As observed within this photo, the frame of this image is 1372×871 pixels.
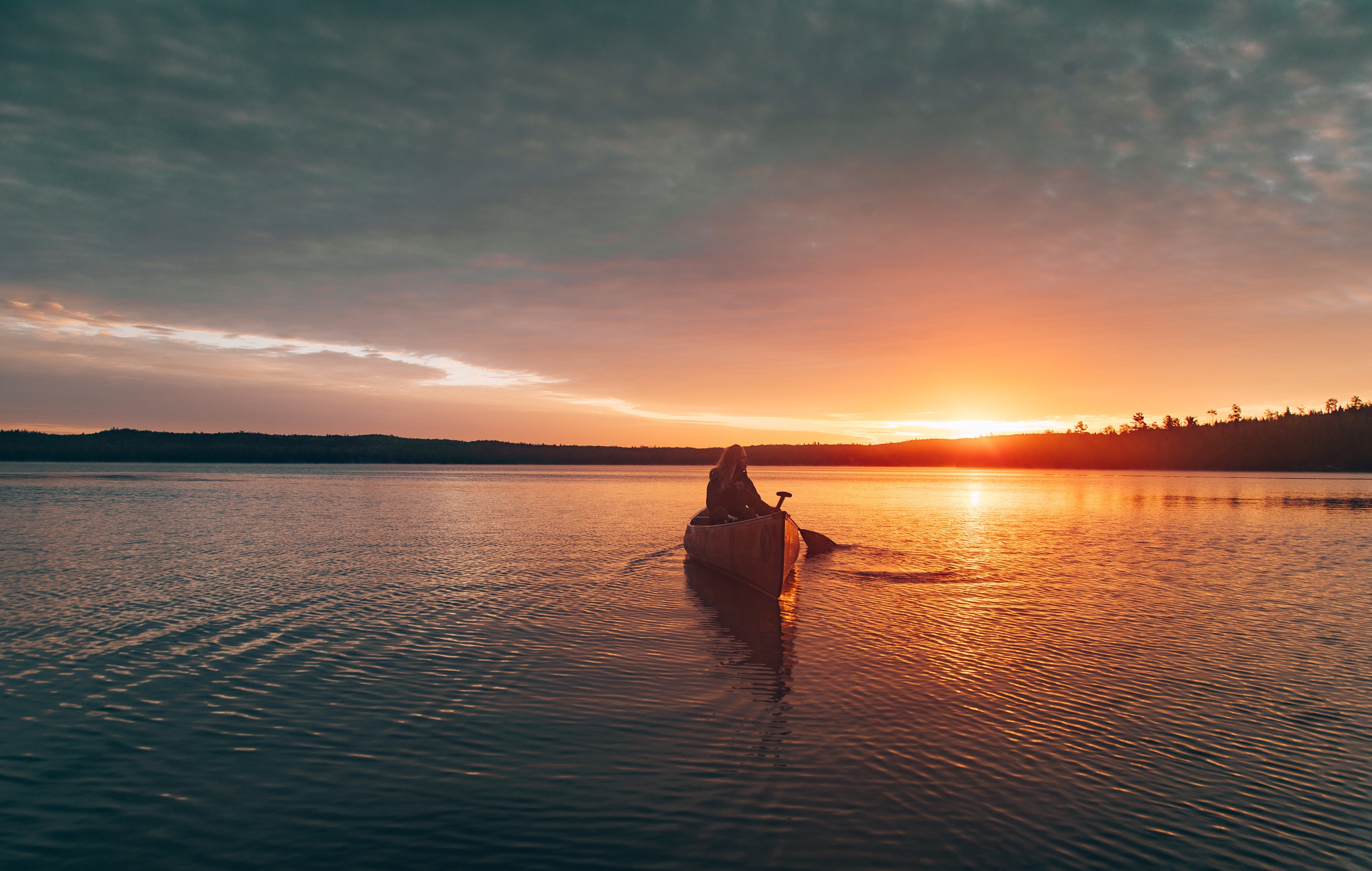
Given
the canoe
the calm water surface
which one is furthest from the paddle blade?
the calm water surface

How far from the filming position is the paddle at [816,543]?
24547 millimetres

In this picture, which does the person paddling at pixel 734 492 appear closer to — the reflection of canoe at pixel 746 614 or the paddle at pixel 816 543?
the reflection of canoe at pixel 746 614

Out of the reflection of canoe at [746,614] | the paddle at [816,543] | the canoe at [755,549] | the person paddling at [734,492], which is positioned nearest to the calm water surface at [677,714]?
the reflection of canoe at [746,614]

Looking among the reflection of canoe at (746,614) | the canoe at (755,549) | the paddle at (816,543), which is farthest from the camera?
Answer: the paddle at (816,543)

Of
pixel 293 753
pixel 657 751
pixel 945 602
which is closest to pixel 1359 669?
pixel 945 602

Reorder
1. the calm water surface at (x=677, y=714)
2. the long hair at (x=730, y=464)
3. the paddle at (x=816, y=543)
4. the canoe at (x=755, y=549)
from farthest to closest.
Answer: the paddle at (x=816, y=543) → the long hair at (x=730, y=464) → the canoe at (x=755, y=549) → the calm water surface at (x=677, y=714)

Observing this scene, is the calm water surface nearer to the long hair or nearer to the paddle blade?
the long hair

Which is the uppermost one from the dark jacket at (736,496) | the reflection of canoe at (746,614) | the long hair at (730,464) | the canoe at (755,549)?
the long hair at (730,464)

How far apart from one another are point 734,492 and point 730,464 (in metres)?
0.85

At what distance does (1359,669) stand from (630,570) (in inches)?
586

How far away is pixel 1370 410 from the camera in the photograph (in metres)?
151

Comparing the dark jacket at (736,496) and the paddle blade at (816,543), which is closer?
the dark jacket at (736,496)

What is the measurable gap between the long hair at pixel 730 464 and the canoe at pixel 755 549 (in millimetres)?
1318

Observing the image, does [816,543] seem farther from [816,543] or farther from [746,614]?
[746,614]
